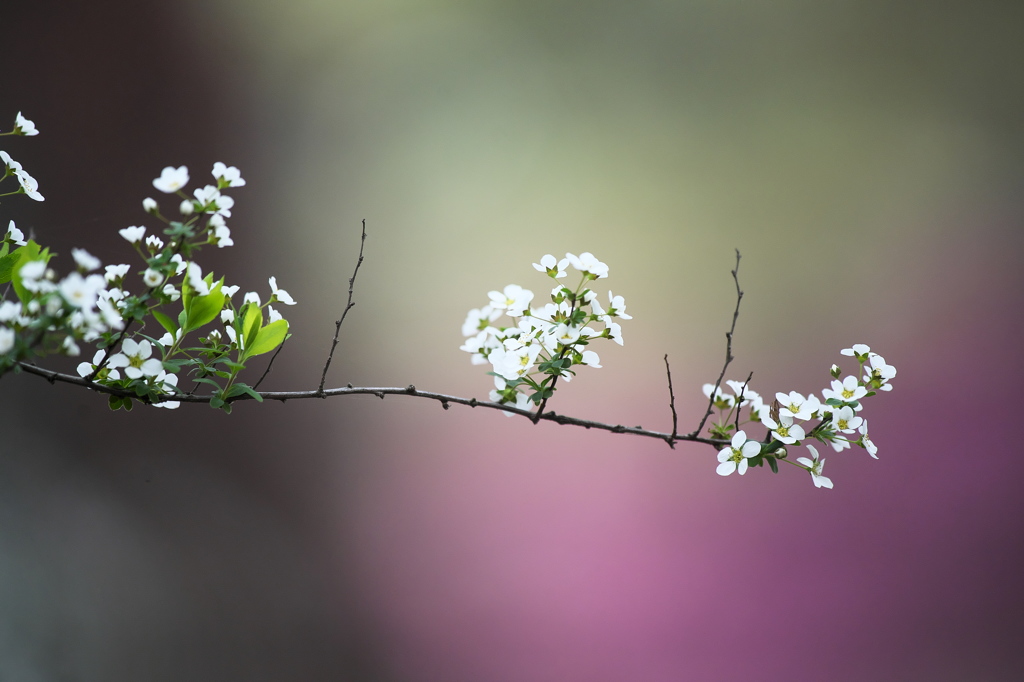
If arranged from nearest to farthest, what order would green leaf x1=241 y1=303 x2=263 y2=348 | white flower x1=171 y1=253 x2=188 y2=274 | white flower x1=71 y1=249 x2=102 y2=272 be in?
white flower x1=71 y1=249 x2=102 y2=272
white flower x1=171 y1=253 x2=188 y2=274
green leaf x1=241 y1=303 x2=263 y2=348

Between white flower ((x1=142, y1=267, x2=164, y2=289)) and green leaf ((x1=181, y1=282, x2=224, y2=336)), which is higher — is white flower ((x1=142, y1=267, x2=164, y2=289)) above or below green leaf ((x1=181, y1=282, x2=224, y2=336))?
below

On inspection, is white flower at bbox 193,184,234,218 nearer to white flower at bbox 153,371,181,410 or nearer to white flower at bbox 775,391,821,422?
white flower at bbox 153,371,181,410

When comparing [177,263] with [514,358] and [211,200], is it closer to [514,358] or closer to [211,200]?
[211,200]

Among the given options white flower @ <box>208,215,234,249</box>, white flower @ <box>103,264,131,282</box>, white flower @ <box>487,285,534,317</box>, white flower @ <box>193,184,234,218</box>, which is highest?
white flower @ <box>487,285,534,317</box>

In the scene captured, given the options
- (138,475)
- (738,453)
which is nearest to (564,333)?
(738,453)

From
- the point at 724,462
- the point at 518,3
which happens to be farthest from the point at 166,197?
the point at 724,462

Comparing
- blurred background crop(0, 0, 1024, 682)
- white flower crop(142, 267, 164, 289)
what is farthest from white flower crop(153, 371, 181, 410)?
blurred background crop(0, 0, 1024, 682)
